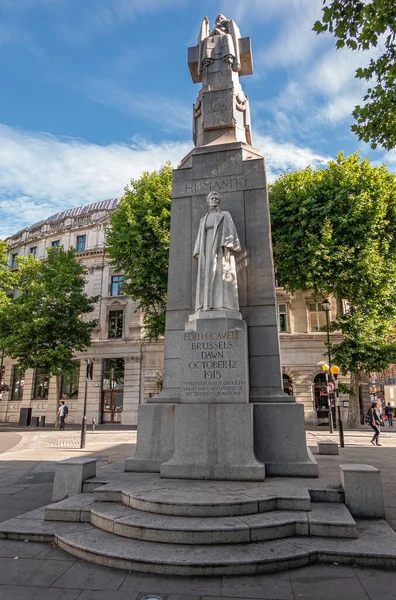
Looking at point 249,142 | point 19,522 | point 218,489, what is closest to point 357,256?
point 249,142

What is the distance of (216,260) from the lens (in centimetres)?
814

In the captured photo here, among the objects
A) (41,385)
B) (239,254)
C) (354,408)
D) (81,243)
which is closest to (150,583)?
(239,254)

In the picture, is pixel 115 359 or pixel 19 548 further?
pixel 115 359

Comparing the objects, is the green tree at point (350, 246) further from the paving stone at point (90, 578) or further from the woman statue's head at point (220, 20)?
the paving stone at point (90, 578)

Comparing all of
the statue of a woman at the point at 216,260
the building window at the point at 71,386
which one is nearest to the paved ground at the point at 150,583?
the statue of a woman at the point at 216,260

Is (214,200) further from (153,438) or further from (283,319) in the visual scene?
(283,319)

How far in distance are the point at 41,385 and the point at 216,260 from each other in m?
33.6

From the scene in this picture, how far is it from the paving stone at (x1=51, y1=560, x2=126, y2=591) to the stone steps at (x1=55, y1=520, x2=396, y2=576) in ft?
0.36

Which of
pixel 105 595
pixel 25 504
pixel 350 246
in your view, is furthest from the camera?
pixel 350 246

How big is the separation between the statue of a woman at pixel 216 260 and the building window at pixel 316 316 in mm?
25297

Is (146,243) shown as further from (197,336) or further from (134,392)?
(197,336)

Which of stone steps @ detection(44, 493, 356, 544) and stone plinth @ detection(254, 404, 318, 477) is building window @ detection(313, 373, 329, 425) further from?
stone steps @ detection(44, 493, 356, 544)

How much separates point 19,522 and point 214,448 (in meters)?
3.06

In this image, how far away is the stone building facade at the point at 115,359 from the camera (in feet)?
101
